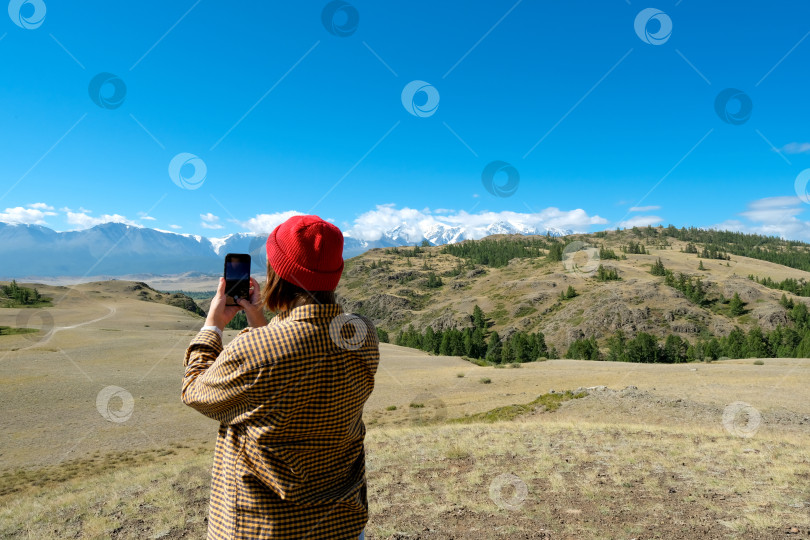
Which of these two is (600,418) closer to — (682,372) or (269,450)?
(269,450)

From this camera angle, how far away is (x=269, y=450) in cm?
219

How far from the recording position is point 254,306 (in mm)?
2621

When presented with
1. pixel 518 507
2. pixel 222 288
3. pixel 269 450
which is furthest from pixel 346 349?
pixel 518 507

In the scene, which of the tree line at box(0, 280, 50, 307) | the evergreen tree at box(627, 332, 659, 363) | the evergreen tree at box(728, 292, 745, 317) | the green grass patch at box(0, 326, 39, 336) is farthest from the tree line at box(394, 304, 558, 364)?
the tree line at box(0, 280, 50, 307)

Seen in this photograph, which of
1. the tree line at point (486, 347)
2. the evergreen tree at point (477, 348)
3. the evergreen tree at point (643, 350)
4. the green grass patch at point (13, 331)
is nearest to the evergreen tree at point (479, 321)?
the tree line at point (486, 347)

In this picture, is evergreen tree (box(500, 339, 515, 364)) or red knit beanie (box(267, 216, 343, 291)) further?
evergreen tree (box(500, 339, 515, 364))

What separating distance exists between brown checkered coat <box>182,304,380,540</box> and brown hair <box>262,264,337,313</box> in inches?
3.0

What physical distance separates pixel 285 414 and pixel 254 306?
0.75m

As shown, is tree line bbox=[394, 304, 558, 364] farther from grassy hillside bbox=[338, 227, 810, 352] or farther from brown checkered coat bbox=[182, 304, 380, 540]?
brown checkered coat bbox=[182, 304, 380, 540]

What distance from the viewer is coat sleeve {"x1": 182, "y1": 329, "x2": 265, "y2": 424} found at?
206cm

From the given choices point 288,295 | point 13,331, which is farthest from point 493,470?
point 13,331

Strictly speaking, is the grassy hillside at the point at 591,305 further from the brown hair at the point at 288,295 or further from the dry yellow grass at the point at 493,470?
the brown hair at the point at 288,295

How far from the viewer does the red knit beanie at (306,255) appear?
229 cm

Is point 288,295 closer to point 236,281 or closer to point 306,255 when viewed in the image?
point 306,255
